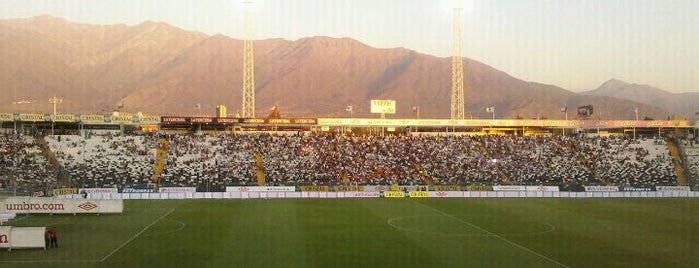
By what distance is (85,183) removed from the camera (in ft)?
202

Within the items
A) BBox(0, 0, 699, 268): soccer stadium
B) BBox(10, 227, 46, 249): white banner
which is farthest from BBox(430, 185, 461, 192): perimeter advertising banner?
BBox(10, 227, 46, 249): white banner

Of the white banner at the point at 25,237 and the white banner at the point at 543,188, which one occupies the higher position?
the white banner at the point at 25,237

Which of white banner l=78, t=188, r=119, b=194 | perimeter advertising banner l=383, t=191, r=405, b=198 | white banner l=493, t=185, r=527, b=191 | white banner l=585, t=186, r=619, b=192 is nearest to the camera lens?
white banner l=78, t=188, r=119, b=194

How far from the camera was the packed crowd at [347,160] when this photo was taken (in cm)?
6619

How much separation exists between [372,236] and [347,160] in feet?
131

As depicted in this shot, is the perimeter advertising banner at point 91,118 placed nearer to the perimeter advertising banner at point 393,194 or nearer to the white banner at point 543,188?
the perimeter advertising banner at point 393,194

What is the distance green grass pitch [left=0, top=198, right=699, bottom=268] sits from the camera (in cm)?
2661

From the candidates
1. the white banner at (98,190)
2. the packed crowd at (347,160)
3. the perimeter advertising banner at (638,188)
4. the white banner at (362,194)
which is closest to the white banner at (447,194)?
the packed crowd at (347,160)

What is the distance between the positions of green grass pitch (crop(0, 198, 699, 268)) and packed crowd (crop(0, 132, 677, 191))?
561 inches

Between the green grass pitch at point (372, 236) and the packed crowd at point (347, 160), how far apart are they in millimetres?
14258

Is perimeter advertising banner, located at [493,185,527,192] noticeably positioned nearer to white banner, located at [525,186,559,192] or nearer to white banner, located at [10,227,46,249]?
white banner, located at [525,186,559,192]

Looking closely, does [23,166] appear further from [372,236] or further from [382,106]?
[372,236]

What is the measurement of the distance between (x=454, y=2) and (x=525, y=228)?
51.5 m

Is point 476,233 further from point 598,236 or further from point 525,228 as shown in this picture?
point 598,236
